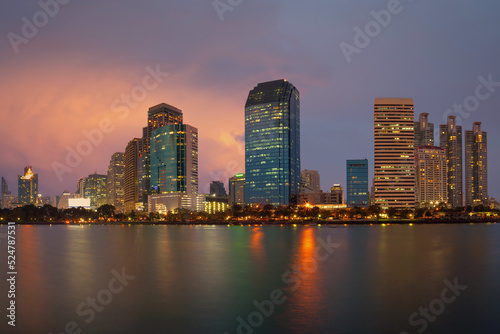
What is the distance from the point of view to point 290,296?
1720 inches

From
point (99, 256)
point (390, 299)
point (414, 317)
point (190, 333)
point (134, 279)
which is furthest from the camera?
point (99, 256)

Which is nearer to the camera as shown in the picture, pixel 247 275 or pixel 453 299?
pixel 453 299

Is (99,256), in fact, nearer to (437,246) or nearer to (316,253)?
(316,253)

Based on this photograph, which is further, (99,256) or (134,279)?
(99,256)

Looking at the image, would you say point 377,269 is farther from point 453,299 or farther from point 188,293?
point 188,293

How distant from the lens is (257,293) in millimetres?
46000

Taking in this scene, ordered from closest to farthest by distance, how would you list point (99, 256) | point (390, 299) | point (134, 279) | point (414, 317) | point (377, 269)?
point (414, 317) → point (390, 299) → point (134, 279) → point (377, 269) → point (99, 256)

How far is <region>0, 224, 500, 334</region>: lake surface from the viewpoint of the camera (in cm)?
3450

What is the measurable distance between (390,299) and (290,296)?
10061 millimetres

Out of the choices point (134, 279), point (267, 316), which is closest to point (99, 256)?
point (134, 279)

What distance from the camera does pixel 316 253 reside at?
270 feet

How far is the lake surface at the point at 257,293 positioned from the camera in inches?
1358

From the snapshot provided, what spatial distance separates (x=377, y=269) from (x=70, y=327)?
43958 millimetres

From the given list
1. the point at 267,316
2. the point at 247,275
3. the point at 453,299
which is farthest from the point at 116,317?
the point at 453,299
